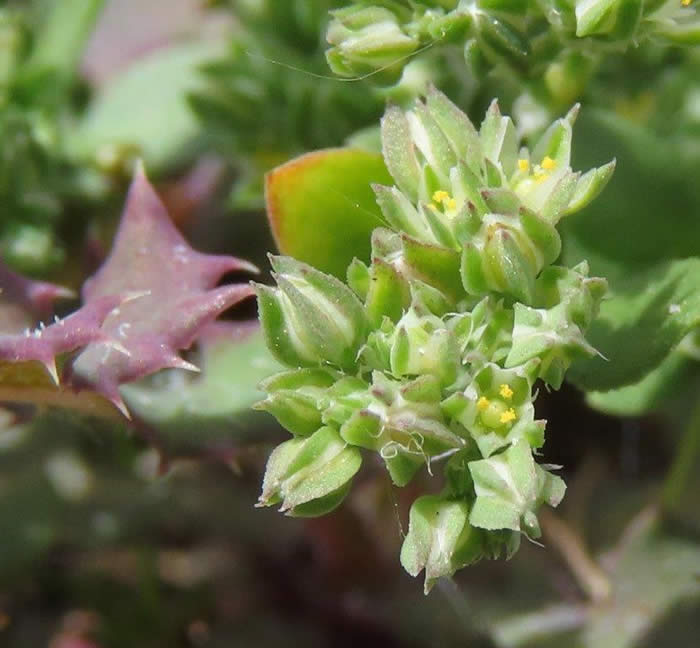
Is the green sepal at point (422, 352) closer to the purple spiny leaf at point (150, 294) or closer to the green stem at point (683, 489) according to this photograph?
the purple spiny leaf at point (150, 294)

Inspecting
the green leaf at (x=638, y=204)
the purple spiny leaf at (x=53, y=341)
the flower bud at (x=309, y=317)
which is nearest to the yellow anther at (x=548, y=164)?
the flower bud at (x=309, y=317)

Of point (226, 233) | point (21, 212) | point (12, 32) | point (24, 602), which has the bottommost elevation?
point (24, 602)

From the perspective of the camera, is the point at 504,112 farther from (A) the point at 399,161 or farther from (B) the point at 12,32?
(B) the point at 12,32

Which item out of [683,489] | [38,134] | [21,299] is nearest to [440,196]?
[21,299]

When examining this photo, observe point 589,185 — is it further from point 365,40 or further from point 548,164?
point 365,40

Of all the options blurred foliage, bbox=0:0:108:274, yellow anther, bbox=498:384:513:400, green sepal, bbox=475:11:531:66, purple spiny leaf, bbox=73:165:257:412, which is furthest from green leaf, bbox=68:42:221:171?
yellow anther, bbox=498:384:513:400

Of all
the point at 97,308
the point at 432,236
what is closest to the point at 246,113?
the point at 97,308

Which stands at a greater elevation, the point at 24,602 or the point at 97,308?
the point at 97,308
